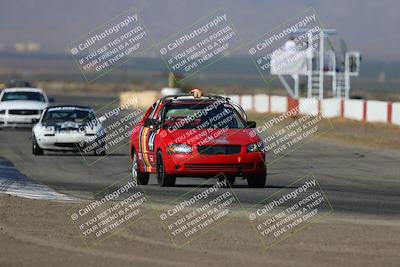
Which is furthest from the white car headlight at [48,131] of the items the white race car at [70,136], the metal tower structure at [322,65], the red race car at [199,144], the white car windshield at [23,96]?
the metal tower structure at [322,65]

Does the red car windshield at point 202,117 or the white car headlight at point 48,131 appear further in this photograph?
the white car headlight at point 48,131

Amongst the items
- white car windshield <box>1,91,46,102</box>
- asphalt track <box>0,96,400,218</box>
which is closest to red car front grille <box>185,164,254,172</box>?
asphalt track <box>0,96,400,218</box>

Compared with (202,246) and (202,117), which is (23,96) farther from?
(202,246)

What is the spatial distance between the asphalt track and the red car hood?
0.76 meters

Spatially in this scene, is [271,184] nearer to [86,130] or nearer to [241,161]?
[241,161]

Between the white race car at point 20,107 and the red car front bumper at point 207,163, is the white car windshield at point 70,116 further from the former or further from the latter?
the red car front bumper at point 207,163

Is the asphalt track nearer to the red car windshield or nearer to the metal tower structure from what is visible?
the red car windshield

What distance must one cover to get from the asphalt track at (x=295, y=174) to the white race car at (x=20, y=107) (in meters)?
4.36

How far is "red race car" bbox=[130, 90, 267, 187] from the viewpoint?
18000 millimetres

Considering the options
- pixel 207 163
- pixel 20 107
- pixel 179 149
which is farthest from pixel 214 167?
pixel 20 107

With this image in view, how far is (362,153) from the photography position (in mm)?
30141

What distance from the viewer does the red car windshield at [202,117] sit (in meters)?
18.6

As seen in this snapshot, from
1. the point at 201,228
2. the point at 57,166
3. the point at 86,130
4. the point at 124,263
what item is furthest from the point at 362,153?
the point at 124,263

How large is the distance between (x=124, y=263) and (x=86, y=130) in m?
17.4
